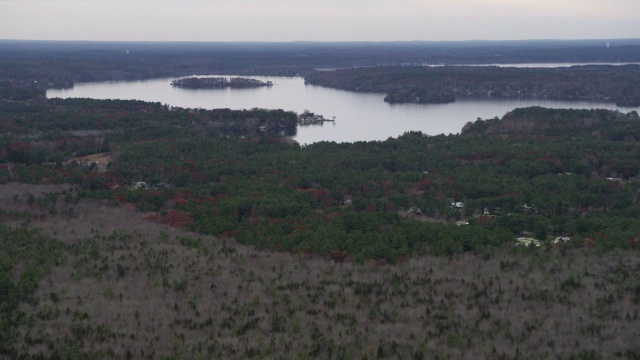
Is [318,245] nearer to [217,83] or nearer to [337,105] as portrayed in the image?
[337,105]

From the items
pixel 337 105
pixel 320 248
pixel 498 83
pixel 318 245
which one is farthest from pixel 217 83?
pixel 320 248

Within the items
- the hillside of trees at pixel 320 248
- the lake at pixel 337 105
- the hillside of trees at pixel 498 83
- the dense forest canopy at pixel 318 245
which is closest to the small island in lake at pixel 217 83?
the lake at pixel 337 105

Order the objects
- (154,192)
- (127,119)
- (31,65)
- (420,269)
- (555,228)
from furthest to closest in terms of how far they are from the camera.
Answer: (31,65) < (127,119) < (154,192) < (555,228) < (420,269)

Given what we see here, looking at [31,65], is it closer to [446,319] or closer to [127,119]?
[127,119]

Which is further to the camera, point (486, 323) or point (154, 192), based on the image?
point (154, 192)

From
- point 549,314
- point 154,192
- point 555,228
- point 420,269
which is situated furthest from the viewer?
point 154,192

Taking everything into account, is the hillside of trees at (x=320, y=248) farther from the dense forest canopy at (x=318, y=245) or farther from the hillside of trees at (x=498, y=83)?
the hillside of trees at (x=498, y=83)

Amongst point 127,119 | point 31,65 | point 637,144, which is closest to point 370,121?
point 127,119
